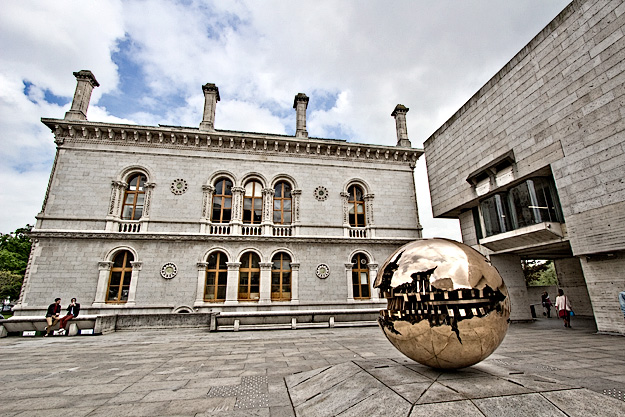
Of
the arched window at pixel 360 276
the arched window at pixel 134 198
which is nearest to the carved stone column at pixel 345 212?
the arched window at pixel 360 276

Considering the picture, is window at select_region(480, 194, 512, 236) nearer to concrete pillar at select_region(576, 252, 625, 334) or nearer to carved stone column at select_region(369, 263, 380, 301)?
concrete pillar at select_region(576, 252, 625, 334)

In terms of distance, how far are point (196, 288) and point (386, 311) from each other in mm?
13308

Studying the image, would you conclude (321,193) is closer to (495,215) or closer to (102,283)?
(495,215)

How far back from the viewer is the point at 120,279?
47.6ft

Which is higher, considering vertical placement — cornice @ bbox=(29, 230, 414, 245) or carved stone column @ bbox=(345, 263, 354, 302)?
cornice @ bbox=(29, 230, 414, 245)

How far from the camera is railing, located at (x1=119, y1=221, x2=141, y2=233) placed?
15203 millimetres

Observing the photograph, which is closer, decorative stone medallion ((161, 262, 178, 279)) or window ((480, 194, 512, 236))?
window ((480, 194, 512, 236))

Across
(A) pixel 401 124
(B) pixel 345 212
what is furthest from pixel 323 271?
(A) pixel 401 124

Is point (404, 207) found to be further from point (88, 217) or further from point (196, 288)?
point (88, 217)

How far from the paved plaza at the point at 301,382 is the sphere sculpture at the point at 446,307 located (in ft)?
0.88

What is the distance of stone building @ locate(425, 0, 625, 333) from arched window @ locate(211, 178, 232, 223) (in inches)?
479

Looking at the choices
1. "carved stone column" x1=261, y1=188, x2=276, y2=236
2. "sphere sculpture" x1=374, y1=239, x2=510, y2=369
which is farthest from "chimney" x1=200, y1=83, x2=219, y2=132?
"sphere sculpture" x1=374, y1=239, x2=510, y2=369

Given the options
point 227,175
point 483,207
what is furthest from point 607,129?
point 227,175

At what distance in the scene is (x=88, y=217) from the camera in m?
14.9
